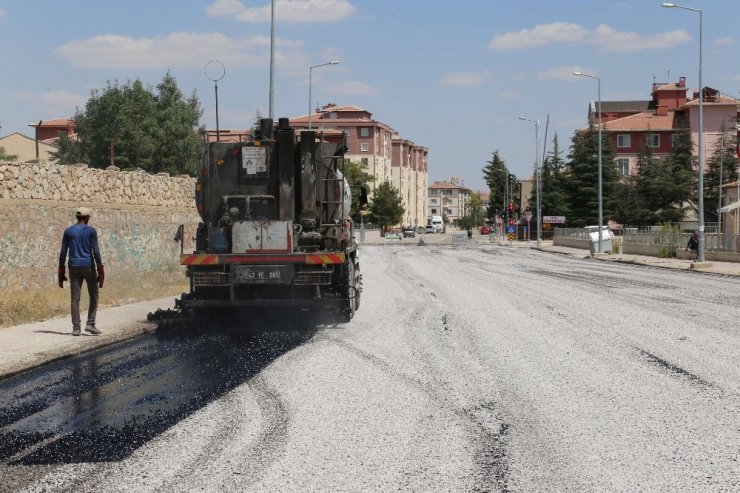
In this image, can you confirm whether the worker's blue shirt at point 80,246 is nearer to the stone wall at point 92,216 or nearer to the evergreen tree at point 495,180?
the stone wall at point 92,216

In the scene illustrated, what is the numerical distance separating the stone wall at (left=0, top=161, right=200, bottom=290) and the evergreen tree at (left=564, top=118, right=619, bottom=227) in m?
57.0

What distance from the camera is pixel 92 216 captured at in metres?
22.1

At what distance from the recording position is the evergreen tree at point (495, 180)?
135m

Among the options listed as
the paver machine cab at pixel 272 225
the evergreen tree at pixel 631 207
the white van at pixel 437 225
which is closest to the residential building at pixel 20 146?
the evergreen tree at pixel 631 207

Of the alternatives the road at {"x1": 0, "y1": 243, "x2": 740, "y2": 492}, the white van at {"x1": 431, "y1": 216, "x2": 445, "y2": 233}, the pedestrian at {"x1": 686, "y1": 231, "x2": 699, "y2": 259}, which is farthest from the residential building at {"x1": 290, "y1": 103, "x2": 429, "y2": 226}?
the road at {"x1": 0, "y1": 243, "x2": 740, "y2": 492}

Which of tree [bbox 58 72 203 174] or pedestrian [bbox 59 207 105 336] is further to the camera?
tree [bbox 58 72 203 174]

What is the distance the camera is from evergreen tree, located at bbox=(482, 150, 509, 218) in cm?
13488

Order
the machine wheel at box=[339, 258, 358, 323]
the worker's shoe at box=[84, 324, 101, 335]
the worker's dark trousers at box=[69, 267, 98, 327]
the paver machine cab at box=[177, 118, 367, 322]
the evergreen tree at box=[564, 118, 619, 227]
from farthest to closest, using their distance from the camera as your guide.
→ the evergreen tree at box=[564, 118, 619, 227] → the machine wheel at box=[339, 258, 358, 323] → the paver machine cab at box=[177, 118, 367, 322] → the worker's shoe at box=[84, 324, 101, 335] → the worker's dark trousers at box=[69, 267, 98, 327]

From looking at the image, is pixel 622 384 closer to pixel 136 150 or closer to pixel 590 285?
pixel 590 285

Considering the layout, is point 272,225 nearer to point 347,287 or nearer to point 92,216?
point 347,287

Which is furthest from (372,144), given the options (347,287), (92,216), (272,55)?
(347,287)

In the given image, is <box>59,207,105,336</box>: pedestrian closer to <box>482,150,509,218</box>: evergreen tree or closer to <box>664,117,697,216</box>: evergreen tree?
<box>664,117,697,216</box>: evergreen tree

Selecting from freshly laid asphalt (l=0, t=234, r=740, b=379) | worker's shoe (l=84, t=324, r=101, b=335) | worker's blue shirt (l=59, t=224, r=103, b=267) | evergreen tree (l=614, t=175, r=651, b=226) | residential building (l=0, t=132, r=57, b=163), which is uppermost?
residential building (l=0, t=132, r=57, b=163)

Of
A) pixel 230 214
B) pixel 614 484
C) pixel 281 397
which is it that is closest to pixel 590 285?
pixel 230 214
